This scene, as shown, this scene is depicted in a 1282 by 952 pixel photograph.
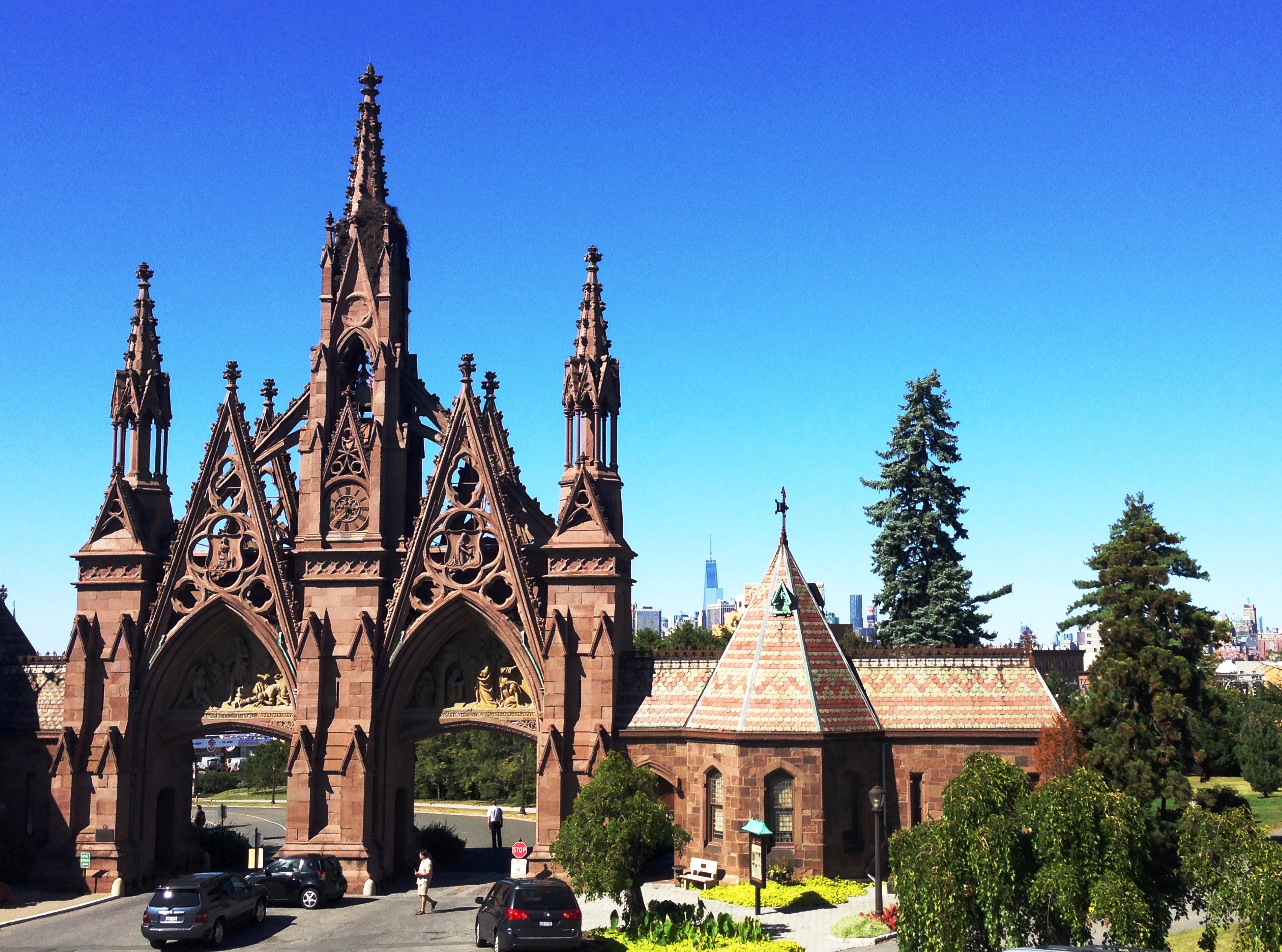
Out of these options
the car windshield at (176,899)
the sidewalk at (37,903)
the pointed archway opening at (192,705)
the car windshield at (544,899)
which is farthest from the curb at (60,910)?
the car windshield at (544,899)

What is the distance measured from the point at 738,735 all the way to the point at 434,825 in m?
14.0

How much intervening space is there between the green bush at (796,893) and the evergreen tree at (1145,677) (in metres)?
6.88

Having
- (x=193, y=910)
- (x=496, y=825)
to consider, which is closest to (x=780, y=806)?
(x=193, y=910)

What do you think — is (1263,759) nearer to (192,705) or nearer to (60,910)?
(192,705)

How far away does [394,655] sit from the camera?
35875 millimetres

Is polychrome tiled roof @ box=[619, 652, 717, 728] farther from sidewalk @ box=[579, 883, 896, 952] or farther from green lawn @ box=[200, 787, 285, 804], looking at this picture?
green lawn @ box=[200, 787, 285, 804]

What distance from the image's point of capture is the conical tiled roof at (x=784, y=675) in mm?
33250

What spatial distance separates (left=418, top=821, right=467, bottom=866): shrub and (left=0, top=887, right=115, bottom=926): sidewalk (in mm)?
9441

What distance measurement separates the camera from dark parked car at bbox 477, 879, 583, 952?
80.5 ft

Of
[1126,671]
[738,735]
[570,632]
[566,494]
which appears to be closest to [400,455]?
[566,494]

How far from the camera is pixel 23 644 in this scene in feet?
132

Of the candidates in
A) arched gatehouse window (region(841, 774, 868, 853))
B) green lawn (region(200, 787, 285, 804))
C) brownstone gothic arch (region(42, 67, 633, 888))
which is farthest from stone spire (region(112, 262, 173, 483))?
green lawn (region(200, 787, 285, 804))

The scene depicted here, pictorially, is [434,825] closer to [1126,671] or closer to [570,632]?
[570,632]

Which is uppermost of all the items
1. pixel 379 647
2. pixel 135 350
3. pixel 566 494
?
pixel 135 350
